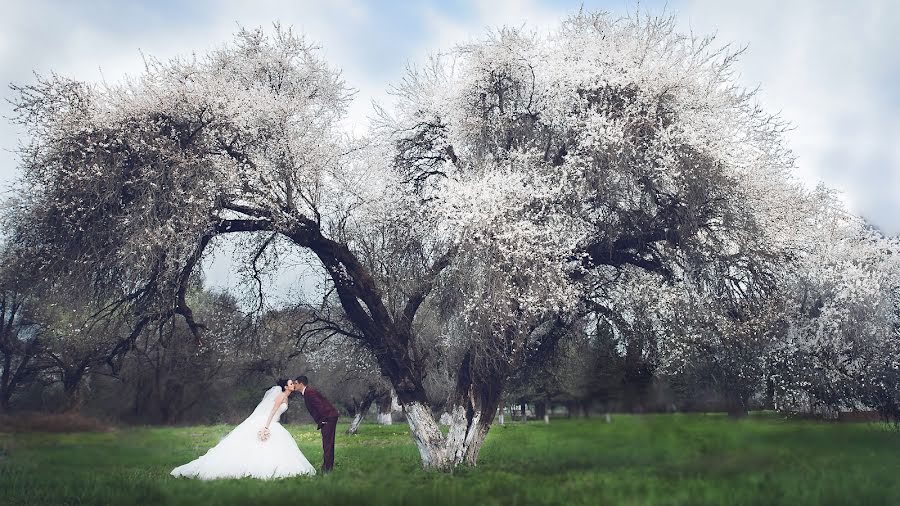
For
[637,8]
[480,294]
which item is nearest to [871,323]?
[637,8]

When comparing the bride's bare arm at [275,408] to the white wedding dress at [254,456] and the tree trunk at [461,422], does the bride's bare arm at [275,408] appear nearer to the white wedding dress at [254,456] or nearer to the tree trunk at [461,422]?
the white wedding dress at [254,456]

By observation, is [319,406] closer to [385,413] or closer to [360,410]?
[360,410]

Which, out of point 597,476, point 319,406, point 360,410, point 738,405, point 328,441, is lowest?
point 597,476

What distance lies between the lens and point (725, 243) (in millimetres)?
19453

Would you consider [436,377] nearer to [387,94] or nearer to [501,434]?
[501,434]

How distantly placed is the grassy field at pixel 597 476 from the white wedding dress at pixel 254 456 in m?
0.78

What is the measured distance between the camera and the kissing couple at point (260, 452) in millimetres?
15188

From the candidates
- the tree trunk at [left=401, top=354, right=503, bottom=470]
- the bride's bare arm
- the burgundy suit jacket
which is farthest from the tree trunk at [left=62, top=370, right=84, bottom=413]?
the tree trunk at [left=401, top=354, right=503, bottom=470]

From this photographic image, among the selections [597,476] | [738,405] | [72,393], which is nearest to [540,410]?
[597,476]

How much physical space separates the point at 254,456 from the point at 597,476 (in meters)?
6.44

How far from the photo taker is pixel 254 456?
15.4 m

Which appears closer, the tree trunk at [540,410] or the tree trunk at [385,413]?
the tree trunk at [540,410]

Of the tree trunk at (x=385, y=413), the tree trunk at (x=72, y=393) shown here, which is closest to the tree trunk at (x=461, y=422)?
the tree trunk at (x=72, y=393)

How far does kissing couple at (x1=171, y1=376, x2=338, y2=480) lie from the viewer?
15.2 meters
